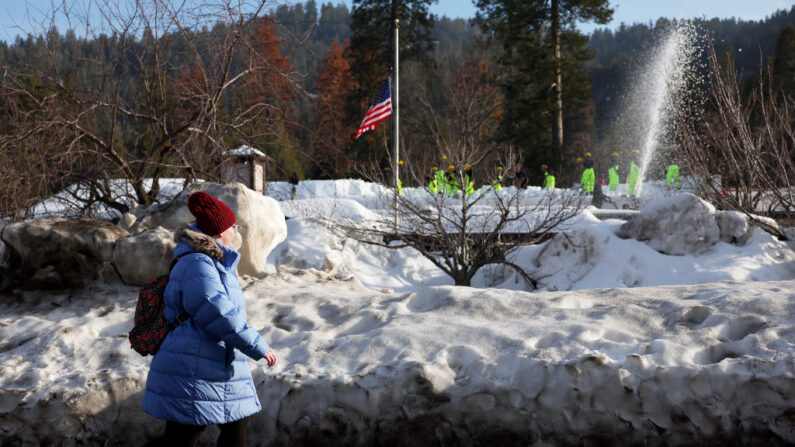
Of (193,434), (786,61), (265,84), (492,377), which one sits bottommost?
(492,377)

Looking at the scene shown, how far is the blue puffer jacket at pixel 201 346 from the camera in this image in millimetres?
2369

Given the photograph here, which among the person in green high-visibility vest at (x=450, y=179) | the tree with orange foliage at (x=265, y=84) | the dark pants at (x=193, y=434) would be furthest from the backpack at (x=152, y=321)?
the person in green high-visibility vest at (x=450, y=179)

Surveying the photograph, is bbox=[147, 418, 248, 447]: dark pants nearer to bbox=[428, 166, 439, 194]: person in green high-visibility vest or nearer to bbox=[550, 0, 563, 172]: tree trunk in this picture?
bbox=[428, 166, 439, 194]: person in green high-visibility vest

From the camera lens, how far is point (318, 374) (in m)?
3.58

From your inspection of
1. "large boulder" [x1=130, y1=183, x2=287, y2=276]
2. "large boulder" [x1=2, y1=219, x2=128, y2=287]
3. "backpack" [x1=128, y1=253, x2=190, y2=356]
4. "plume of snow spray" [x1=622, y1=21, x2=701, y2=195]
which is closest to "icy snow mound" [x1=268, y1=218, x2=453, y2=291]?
"large boulder" [x1=130, y1=183, x2=287, y2=276]

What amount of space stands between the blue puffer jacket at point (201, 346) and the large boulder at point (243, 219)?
3.16 meters

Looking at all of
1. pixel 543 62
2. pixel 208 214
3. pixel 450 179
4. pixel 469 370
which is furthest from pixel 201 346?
pixel 543 62

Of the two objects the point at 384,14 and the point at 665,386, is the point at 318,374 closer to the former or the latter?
the point at 665,386

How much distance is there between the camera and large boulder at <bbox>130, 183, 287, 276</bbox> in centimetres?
588

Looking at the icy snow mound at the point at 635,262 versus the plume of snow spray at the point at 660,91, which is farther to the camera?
the plume of snow spray at the point at 660,91

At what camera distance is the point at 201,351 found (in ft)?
7.96

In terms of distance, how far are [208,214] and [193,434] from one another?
0.92m

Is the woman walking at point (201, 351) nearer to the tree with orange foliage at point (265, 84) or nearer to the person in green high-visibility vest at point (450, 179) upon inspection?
the tree with orange foliage at point (265, 84)

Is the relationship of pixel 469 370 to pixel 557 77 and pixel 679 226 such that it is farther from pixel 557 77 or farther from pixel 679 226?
pixel 557 77
